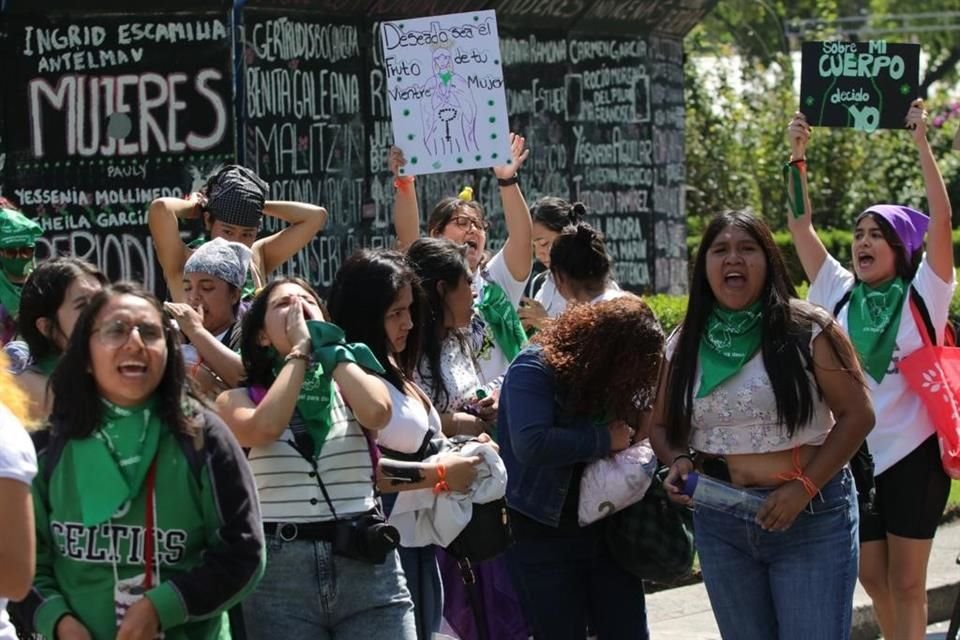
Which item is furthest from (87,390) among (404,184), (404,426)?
(404,184)

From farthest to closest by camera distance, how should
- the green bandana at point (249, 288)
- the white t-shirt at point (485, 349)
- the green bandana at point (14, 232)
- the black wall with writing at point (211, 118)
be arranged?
the black wall with writing at point (211, 118), the white t-shirt at point (485, 349), the green bandana at point (14, 232), the green bandana at point (249, 288)

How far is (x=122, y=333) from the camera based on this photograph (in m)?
4.04

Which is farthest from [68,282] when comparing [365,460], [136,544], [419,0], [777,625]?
[419,0]

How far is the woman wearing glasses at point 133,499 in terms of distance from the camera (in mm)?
3965

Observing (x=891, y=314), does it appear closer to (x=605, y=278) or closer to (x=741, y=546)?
(x=605, y=278)

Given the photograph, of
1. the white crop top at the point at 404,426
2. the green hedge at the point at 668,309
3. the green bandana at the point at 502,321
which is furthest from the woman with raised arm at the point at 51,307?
the green hedge at the point at 668,309

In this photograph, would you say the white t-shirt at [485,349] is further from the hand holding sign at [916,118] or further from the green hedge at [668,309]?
the green hedge at [668,309]

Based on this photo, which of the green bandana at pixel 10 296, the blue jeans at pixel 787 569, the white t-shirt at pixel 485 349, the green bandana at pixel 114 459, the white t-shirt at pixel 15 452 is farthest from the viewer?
the white t-shirt at pixel 485 349

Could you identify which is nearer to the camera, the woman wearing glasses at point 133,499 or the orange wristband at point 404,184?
the woman wearing glasses at point 133,499

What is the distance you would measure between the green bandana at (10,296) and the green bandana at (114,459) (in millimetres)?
2367

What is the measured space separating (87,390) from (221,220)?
254 centimetres

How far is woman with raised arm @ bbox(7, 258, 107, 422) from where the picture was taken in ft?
16.8

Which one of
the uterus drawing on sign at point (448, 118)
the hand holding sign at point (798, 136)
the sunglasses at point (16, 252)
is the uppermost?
the uterus drawing on sign at point (448, 118)

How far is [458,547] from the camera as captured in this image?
573 centimetres
